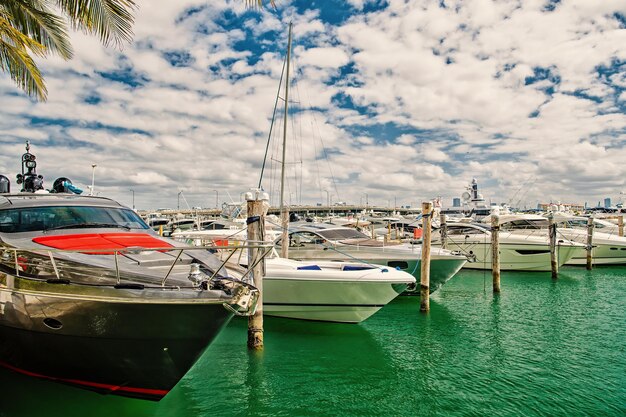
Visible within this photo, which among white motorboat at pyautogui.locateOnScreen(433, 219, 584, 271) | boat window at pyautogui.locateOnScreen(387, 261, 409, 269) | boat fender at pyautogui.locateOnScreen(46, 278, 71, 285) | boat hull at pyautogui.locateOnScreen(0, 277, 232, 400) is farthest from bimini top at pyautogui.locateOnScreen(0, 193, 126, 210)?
white motorboat at pyautogui.locateOnScreen(433, 219, 584, 271)

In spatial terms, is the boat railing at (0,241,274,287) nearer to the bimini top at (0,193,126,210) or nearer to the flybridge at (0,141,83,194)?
the bimini top at (0,193,126,210)

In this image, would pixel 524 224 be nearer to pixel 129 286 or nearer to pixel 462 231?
pixel 462 231

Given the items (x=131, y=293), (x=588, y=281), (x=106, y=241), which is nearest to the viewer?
(x=131, y=293)

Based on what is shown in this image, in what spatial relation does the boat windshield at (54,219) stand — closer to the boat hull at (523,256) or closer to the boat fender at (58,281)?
the boat fender at (58,281)

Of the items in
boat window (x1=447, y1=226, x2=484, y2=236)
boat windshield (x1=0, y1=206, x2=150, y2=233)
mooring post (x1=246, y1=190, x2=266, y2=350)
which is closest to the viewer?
boat windshield (x1=0, y1=206, x2=150, y2=233)

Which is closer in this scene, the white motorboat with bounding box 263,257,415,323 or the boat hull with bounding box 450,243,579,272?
the white motorboat with bounding box 263,257,415,323

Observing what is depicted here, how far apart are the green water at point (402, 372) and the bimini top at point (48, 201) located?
303 centimetres

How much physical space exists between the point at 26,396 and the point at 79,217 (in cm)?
299

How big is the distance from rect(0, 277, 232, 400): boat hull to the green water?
877 mm

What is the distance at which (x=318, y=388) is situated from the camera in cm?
725

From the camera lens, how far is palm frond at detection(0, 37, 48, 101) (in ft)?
29.9

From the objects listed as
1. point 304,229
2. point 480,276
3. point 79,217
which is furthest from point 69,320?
point 480,276

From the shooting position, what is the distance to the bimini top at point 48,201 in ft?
23.3

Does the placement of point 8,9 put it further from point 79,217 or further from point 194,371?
point 194,371
